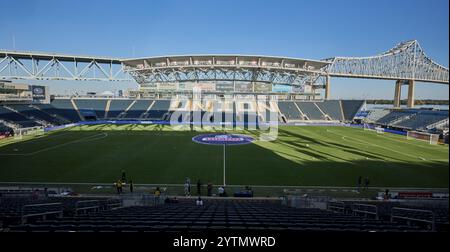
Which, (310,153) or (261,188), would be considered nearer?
(261,188)

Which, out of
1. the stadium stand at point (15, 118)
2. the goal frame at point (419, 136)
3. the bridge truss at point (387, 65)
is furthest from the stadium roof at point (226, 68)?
the goal frame at point (419, 136)

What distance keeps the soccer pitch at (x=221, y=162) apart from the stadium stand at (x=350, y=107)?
114 ft

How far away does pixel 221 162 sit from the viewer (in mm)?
26734

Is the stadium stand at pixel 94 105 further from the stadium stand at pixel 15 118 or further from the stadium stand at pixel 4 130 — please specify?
the stadium stand at pixel 4 130

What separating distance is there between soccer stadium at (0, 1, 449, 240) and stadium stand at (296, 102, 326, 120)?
437mm

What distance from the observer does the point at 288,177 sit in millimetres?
21859

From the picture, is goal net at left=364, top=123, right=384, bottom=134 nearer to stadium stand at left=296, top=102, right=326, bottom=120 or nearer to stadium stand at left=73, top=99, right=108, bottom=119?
stadium stand at left=296, top=102, right=326, bottom=120

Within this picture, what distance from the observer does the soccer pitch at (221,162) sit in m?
21.4

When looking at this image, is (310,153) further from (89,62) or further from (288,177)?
(89,62)

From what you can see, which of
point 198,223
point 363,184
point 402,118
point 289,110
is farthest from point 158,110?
point 198,223

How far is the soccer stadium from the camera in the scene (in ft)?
21.7

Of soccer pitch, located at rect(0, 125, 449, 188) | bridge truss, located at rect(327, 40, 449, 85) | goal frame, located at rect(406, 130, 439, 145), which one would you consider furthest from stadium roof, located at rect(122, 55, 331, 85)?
soccer pitch, located at rect(0, 125, 449, 188)
